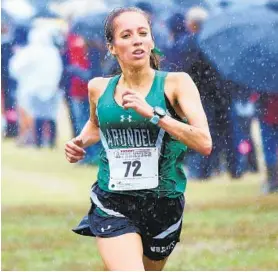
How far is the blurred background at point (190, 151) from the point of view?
6.85 m

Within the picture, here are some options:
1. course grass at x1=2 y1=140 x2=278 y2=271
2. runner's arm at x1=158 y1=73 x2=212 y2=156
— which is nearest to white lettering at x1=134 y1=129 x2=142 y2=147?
runner's arm at x1=158 y1=73 x2=212 y2=156

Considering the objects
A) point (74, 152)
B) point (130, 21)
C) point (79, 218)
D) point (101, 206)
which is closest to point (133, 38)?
point (130, 21)

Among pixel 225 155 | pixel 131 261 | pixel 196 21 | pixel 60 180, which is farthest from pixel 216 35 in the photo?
pixel 131 261

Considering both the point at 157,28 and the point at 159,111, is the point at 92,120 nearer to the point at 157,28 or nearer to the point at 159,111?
the point at 159,111

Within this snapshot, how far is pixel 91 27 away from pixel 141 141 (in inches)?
94.3

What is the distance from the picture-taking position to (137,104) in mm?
4371

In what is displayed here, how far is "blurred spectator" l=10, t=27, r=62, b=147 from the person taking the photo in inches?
281

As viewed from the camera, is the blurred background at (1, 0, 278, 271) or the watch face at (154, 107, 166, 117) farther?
the blurred background at (1, 0, 278, 271)

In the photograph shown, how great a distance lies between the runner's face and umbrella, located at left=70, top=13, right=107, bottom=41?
87.9 inches

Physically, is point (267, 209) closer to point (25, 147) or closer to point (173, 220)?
point (25, 147)

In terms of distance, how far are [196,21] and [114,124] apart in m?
2.33

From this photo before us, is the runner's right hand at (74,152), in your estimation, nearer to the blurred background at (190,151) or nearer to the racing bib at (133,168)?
the racing bib at (133,168)

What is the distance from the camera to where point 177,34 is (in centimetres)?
691

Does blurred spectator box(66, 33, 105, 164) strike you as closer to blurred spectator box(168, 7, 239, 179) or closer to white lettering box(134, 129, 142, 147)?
blurred spectator box(168, 7, 239, 179)
